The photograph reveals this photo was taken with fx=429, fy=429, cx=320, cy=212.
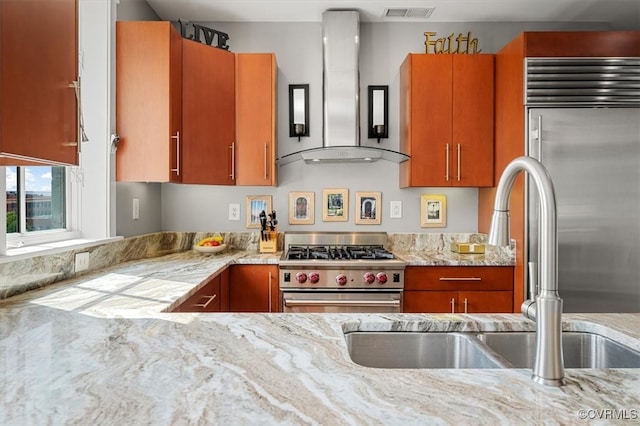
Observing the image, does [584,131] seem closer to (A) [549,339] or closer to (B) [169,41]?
(A) [549,339]

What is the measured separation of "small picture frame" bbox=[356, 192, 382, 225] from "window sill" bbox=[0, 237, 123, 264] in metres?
1.78

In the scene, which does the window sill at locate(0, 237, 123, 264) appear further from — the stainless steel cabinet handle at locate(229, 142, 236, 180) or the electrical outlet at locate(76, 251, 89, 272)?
the stainless steel cabinet handle at locate(229, 142, 236, 180)

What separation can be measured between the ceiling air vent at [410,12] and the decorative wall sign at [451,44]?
14 cm

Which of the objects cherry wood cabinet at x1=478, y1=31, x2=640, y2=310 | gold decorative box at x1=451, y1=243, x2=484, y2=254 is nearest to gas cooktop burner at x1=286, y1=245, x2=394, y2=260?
gold decorative box at x1=451, y1=243, x2=484, y2=254

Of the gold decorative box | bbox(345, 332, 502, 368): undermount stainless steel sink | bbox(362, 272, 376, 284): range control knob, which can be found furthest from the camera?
the gold decorative box

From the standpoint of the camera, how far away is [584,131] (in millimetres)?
2641

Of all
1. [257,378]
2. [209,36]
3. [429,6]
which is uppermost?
[429,6]

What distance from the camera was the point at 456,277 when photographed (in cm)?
282

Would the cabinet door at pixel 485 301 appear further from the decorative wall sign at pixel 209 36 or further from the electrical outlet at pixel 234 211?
the decorative wall sign at pixel 209 36

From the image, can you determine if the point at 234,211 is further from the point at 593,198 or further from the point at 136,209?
the point at 593,198

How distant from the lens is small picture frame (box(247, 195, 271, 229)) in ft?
11.2

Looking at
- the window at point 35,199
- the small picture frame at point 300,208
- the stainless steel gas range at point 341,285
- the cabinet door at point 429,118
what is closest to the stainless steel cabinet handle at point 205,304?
the stainless steel gas range at point 341,285

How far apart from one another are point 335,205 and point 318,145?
19.5 inches

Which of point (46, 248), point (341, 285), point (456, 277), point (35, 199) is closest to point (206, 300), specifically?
point (46, 248)
